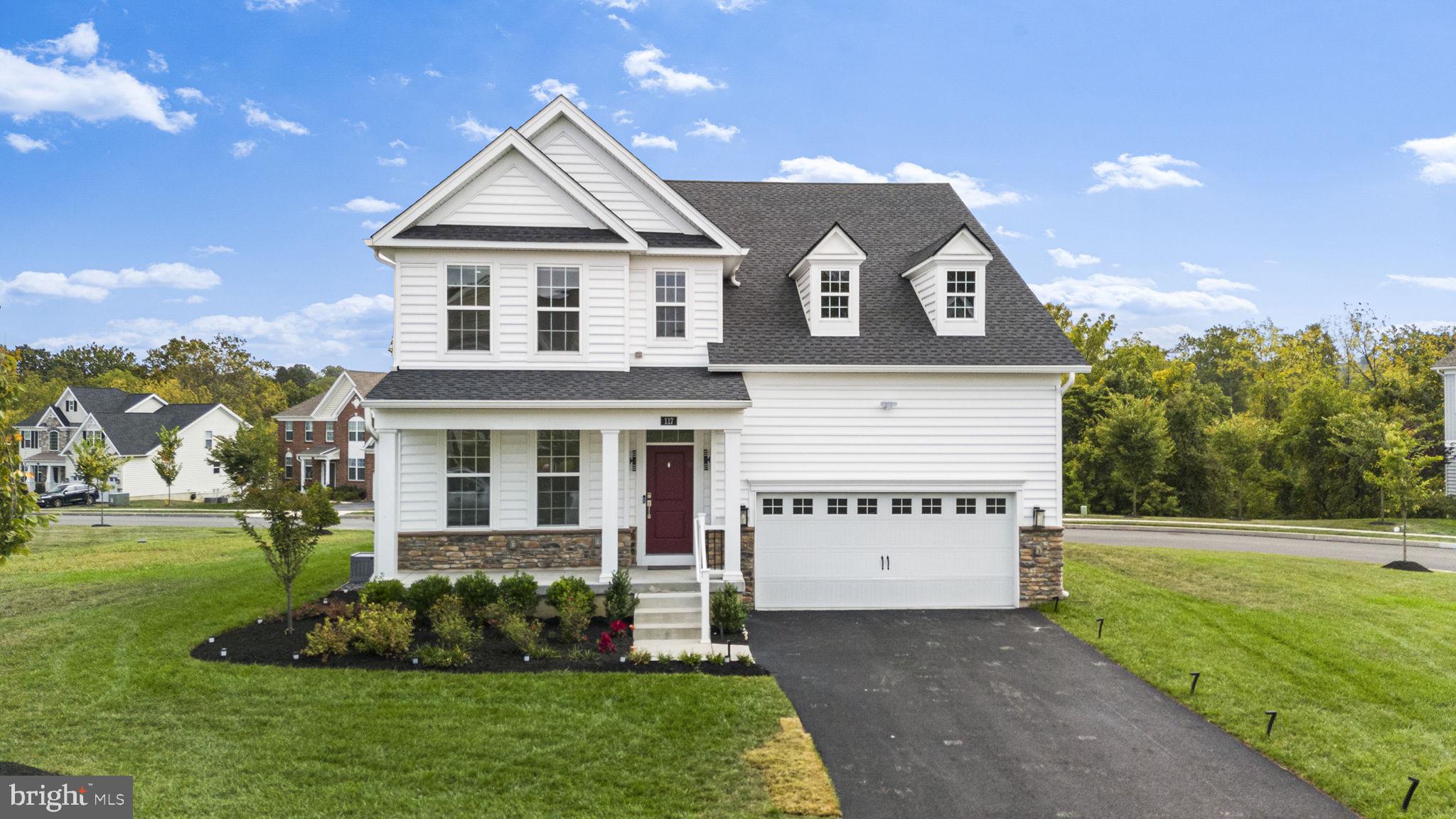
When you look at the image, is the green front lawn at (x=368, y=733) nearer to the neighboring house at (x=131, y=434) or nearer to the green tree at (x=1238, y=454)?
the green tree at (x=1238, y=454)

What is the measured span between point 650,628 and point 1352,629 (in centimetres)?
1133

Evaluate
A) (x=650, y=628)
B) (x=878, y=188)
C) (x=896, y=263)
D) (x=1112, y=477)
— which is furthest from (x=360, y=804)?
(x=1112, y=477)

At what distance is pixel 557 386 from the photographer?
43.4ft

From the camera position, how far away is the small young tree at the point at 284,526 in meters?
11.2

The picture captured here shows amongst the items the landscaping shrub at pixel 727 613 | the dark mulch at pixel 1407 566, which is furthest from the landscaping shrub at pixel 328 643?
the dark mulch at pixel 1407 566

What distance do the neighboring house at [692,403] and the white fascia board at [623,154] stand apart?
0.04 meters

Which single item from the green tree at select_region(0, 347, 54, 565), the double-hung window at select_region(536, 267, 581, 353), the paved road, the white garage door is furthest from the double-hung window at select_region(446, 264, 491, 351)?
the paved road

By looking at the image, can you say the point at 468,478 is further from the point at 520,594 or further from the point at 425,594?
the point at 520,594

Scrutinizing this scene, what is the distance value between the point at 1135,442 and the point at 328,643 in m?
32.6

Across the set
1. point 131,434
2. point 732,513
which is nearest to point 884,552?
point 732,513

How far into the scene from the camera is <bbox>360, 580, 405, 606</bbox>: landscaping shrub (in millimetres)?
11836

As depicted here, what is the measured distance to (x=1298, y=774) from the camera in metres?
7.78

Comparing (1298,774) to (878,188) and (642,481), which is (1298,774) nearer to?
(642,481)

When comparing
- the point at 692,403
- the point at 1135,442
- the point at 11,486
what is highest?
the point at 692,403
